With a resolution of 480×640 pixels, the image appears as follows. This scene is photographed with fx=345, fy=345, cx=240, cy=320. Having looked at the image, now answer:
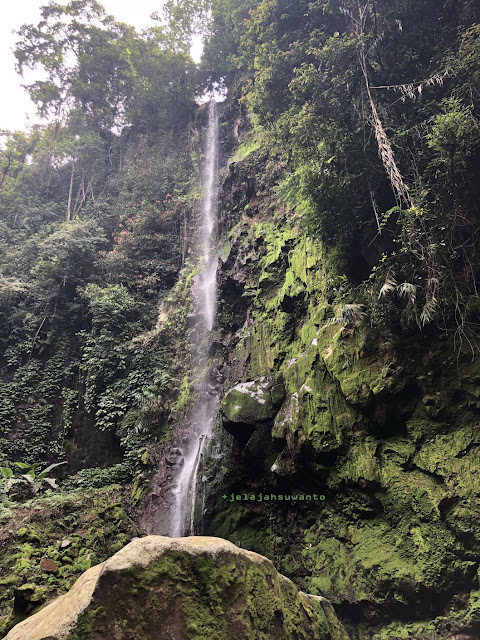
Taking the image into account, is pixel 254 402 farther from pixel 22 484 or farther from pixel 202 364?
pixel 22 484

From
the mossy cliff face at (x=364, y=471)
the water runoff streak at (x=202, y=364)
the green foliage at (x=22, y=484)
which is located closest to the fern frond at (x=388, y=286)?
the mossy cliff face at (x=364, y=471)

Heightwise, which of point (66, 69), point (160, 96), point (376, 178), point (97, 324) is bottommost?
point (97, 324)

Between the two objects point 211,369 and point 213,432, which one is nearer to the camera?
point 213,432

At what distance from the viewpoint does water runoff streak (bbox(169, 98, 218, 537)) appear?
750 cm

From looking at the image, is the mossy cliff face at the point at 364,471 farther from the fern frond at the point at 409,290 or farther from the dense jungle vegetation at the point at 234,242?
the fern frond at the point at 409,290

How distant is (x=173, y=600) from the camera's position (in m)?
2.27

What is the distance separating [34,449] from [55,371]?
2.48m

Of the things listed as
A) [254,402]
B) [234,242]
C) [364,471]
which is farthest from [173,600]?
[234,242]

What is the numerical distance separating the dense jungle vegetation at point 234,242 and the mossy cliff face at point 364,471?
0.05 m

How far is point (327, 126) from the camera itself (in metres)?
6.61

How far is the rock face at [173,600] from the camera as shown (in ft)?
6.77

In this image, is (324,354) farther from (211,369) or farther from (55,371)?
(55,371)

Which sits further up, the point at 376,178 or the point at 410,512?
the point at 376,178

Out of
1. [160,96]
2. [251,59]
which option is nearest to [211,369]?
[251,59]
